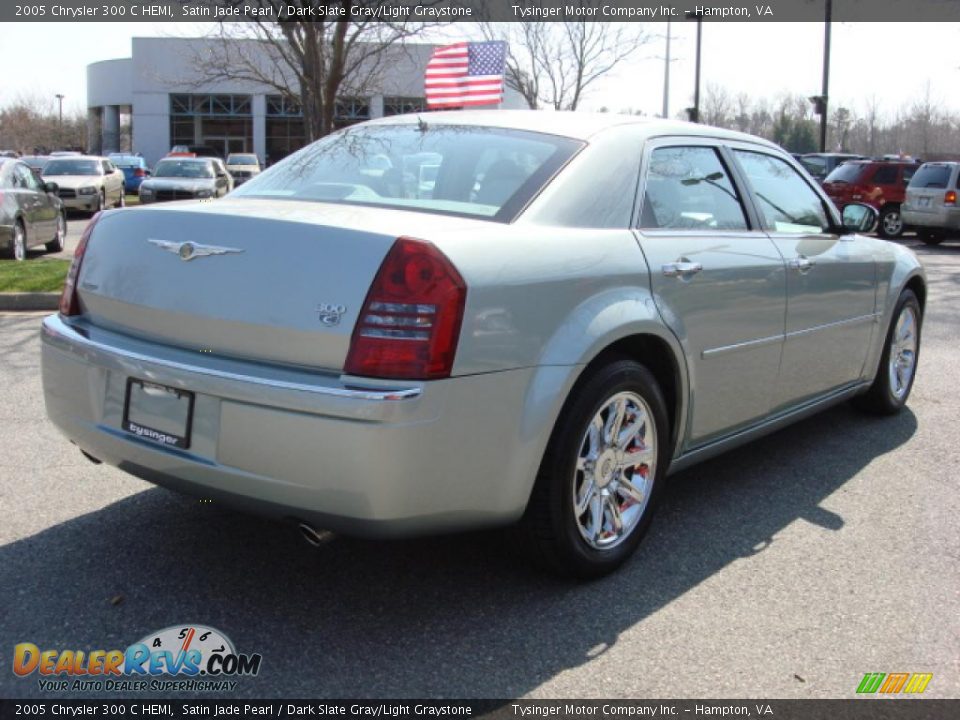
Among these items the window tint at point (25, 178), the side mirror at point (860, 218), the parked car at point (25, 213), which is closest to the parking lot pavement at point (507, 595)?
the side mirror at point (860, 218)

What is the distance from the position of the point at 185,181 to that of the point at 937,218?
638 inches

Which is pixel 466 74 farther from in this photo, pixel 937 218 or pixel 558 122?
pixel 937 218

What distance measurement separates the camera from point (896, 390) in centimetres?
590

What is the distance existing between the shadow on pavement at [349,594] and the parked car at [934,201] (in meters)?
17.5

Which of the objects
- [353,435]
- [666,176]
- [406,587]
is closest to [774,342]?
[666,176]

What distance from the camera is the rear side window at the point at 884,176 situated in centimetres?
2134

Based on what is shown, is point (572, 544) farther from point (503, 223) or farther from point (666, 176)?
point (666, 176)

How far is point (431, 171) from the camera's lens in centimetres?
363

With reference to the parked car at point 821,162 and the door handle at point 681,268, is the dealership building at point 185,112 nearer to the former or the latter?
the parked car at point 821,162

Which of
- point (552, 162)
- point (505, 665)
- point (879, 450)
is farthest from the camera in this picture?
point (879, 450)

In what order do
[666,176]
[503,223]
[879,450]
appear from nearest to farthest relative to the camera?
[503,223]
[666,176]
[879,450]

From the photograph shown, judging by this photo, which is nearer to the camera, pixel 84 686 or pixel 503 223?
pixel 84 686

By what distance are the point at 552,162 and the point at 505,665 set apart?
177 centimetres

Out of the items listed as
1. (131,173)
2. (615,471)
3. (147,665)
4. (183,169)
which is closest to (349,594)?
(147,665)
